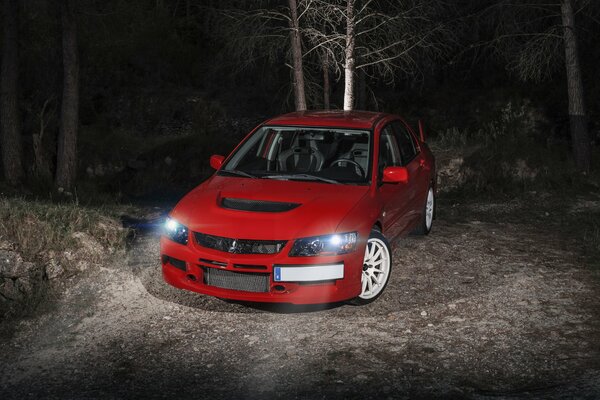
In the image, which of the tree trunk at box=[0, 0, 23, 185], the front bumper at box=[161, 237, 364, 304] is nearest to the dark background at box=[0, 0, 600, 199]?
the tree trunk at box=[0, 0, 23, 185]

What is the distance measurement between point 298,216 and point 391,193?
1546 millimetres

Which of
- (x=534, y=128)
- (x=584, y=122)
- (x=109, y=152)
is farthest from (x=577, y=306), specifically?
(x=109, y=152)

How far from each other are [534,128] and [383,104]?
5.47 m

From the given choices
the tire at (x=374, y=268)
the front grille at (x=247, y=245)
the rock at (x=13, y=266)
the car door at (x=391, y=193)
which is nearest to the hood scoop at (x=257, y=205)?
the front grille at (x=247, y=245)

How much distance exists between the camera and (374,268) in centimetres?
695

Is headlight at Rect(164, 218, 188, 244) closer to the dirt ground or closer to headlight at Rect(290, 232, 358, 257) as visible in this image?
the dirt ground

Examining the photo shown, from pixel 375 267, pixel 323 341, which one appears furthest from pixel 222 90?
pixel 323 341

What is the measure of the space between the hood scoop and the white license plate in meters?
0.59

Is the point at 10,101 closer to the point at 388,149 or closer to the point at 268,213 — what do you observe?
the point at 388,149

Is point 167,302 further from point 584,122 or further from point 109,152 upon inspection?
point 109,152

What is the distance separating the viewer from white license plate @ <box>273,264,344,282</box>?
19.9 ft

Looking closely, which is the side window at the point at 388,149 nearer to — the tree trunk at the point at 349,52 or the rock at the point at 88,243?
the rock at the point at 88,243

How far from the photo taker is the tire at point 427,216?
31.0 ft

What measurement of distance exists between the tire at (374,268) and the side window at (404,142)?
163 cm
